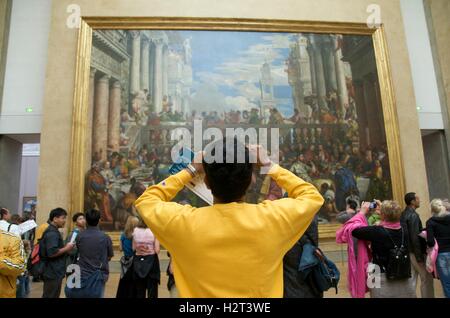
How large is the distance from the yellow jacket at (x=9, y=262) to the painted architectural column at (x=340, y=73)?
392 inches

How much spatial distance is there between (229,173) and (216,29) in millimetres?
10800

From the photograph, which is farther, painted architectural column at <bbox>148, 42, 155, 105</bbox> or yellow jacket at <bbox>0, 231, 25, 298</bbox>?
painted architectural column at <bbox>148, 42, 155, 105</bbox>

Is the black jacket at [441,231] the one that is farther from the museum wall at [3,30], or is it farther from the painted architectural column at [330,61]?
the museum wall at [3,30]

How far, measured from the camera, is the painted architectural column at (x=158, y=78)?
35.8 feet

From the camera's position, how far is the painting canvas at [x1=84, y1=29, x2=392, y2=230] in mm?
10398

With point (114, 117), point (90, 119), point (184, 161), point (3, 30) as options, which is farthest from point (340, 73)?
point (184, 161)

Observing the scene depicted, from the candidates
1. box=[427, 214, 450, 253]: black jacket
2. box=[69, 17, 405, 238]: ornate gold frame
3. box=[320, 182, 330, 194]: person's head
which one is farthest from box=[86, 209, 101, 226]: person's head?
box=[320, 182, 330, 194]: person's head

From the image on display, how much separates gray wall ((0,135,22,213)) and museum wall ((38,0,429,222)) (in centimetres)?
192

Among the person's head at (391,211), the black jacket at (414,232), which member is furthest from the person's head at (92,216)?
the black jacket at (414,232)

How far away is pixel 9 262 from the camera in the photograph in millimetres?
3854

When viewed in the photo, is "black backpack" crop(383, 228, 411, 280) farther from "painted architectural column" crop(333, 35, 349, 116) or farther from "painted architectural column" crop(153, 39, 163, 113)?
"painted architectural column" crop(153, 39, 163, 113)

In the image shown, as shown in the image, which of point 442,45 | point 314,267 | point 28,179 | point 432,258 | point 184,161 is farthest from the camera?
point 28,179

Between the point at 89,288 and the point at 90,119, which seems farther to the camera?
the point at 90,119

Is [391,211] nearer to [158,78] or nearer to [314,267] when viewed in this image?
[314,267]
